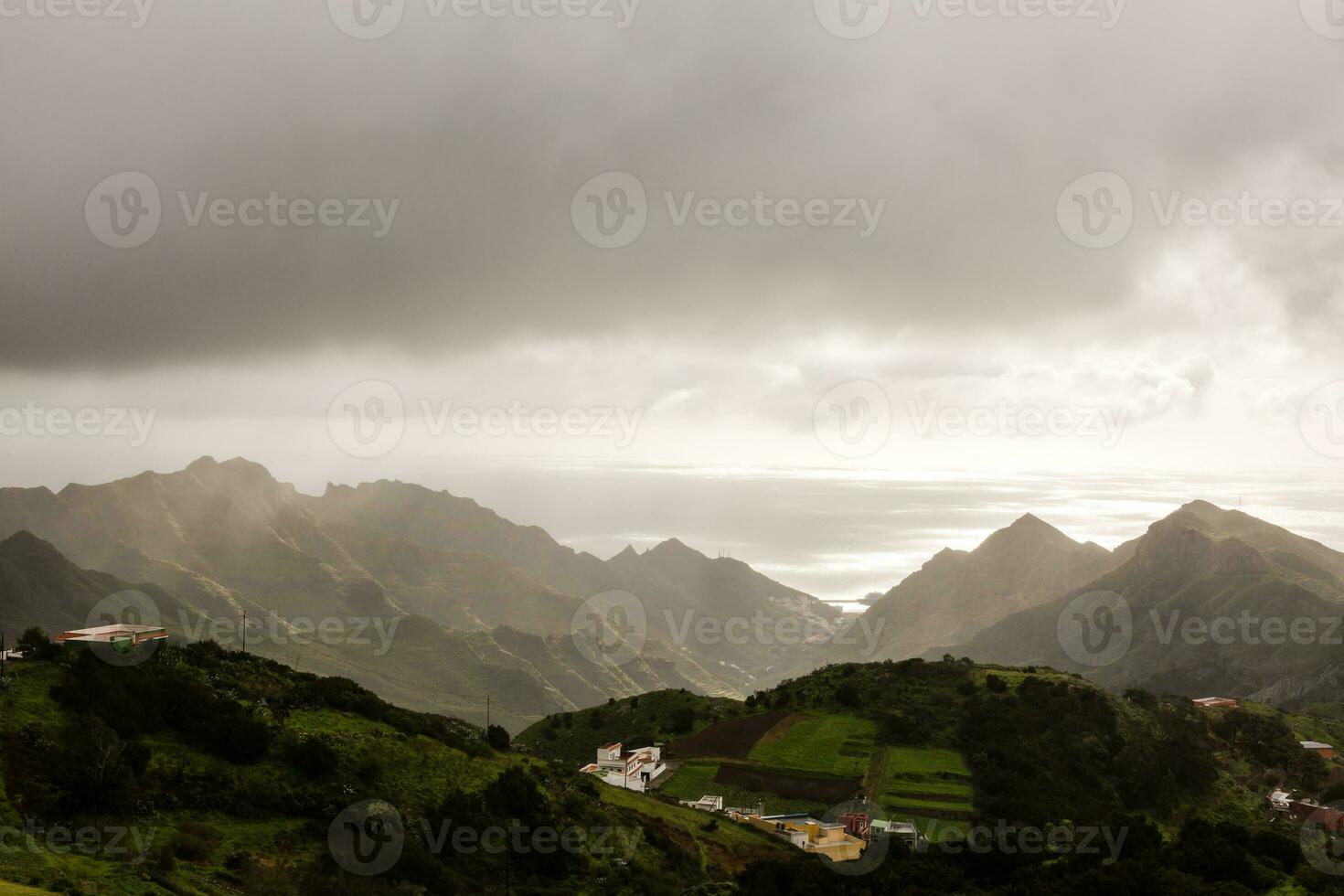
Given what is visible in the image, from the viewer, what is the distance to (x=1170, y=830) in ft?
241

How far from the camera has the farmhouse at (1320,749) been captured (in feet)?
302

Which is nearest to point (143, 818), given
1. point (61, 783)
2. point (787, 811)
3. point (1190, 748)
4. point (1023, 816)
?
point (61, 783)

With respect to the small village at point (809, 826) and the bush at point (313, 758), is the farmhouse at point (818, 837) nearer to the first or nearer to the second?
the small village at point (809, 826)

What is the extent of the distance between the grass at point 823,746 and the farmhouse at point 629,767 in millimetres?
9592

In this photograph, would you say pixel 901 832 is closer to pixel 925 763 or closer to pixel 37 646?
pixel 925 763

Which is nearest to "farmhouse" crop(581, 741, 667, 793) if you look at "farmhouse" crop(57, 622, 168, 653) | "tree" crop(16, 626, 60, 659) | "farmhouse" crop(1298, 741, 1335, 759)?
"farmhouse" crop(57, 622, 168, 653)

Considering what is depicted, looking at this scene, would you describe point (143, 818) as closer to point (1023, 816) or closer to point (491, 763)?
point (491, 763)

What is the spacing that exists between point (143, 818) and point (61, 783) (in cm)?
370

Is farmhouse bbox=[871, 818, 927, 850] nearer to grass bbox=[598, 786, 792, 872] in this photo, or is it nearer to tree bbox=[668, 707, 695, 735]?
grass bbox=[598, 786, 792, 872]

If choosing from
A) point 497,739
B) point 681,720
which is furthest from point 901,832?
point 681,720

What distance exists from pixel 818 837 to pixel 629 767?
2403cm

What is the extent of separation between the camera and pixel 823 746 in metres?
89.6

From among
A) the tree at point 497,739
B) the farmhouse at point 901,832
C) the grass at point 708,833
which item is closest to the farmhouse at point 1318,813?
the farmhouse at point 901,832

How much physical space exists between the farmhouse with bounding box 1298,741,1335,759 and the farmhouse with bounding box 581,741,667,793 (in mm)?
65445
